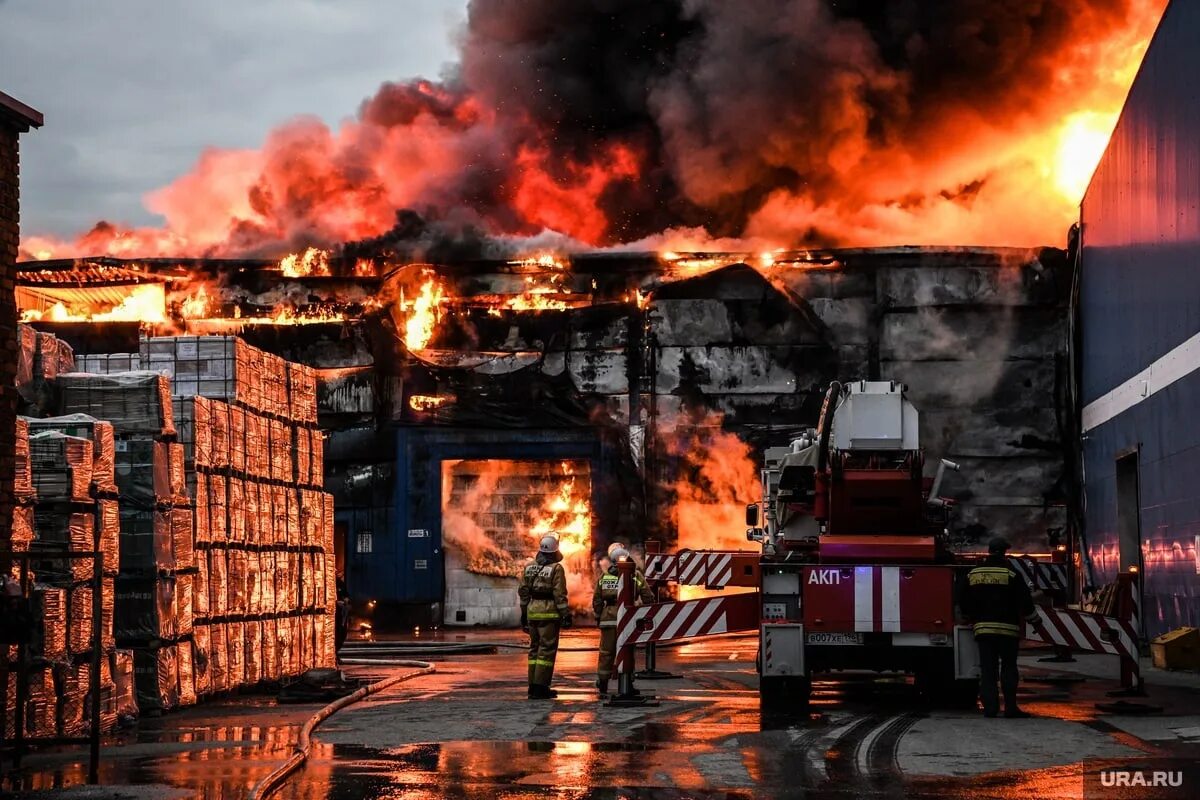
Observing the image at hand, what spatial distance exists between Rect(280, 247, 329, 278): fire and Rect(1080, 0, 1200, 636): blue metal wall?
15.3 m

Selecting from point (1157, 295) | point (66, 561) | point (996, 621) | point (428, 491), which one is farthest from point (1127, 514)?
point (66, 561)

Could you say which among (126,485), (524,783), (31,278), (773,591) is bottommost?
(524,783)

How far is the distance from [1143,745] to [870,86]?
27287 mm

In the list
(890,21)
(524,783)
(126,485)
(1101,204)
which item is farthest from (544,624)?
(890,21)

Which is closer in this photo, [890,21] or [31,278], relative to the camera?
[31,278]

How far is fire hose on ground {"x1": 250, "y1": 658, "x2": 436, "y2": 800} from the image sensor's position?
395 inches

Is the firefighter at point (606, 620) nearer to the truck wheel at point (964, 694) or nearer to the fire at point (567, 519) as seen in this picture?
the truck wheel at point (964, 694)

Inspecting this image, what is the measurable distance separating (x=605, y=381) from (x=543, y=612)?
16.9 meters

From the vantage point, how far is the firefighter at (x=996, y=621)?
13.8 meters

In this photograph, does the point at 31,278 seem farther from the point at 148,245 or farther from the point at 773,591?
the point at 773,591

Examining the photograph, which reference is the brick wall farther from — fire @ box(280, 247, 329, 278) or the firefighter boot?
Answer: fire @ box(280, 247, 329, 278)

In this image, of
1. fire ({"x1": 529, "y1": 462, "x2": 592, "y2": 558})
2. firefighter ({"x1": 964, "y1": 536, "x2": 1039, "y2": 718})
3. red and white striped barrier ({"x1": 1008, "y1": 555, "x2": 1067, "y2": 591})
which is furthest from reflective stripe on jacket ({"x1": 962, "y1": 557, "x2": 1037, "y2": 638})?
fire ({"x1": 529, "y1": 462, "x2": 592, "y2": 558})

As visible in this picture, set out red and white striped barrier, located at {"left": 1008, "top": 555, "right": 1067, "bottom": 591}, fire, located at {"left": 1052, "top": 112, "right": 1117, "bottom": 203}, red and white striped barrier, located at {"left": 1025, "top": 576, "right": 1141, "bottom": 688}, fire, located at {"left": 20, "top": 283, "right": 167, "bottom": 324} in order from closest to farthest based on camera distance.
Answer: red and white striped barrier, located at {"left": 1025, "top": 576, "right": 1141, "bottom": 688}, red and white striped barrier, located at {"left": 1008, "top": 555, "right": 1067, "bottom": 591}, fire, located at {"left": 1052, "top": 112, "right": 1117, "bottom": 203}, fire, located at {"left": 20, "top": 283, "right": 167, "bottom": 324}

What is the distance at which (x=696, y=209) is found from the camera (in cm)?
3862
